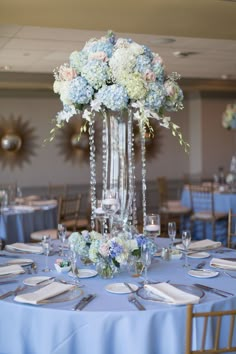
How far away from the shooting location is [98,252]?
3.00 metres

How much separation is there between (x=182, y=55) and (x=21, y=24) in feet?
10.3

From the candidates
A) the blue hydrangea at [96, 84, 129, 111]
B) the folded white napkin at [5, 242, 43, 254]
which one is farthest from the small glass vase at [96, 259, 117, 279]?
the blue hydrangea at [96, 84, 129, 111]

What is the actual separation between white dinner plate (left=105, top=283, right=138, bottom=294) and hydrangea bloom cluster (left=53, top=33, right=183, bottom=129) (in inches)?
40.4

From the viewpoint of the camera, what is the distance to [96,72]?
313 cm

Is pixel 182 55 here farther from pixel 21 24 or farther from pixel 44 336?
pixel 44 336

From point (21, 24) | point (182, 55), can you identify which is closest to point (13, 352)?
point (21, 24)

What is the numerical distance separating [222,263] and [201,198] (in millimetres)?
4673

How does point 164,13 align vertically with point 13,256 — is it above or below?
above

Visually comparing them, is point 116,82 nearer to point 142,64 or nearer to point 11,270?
point 142,64

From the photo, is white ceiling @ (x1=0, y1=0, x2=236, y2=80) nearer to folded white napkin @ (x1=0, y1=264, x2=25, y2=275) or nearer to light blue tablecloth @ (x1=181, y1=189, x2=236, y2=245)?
light blue tablecloth @ (x1=181, y1=189, x2=236, y2=245)

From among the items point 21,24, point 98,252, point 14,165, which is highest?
point 21,24

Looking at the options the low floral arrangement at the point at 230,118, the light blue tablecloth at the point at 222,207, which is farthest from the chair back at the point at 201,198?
the low floral arrangement at the point at 230,118

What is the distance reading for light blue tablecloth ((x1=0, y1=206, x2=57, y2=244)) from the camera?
608cm

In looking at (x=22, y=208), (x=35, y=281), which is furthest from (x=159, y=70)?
(x=22, y=208)
